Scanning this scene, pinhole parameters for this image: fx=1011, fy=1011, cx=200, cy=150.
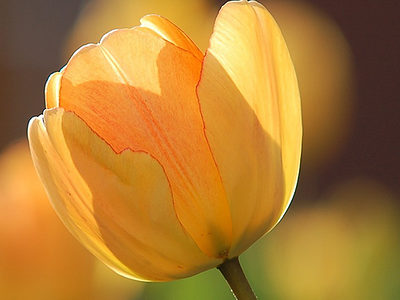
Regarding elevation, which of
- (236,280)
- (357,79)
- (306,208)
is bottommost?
(357,79)

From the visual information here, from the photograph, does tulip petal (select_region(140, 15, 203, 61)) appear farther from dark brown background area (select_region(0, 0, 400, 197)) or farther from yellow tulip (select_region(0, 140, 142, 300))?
dark brown background area (select_region(0, 0, 400, 197))

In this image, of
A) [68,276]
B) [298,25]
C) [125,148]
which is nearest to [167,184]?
[125,148]

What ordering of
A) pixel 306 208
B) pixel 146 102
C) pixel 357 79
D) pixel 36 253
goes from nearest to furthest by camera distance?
1. pixel 146 102
2. pixel 36 253
3. pixel 306 208
4. pixel 357 79

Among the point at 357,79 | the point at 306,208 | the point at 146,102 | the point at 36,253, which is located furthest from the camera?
the point at 357,79

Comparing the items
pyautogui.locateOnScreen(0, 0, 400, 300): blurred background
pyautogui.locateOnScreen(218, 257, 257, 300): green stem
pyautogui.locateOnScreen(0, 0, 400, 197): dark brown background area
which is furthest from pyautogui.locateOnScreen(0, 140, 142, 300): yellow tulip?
pyautogui.locateOnScreen(0, 0, 400, 197): dark brown background area

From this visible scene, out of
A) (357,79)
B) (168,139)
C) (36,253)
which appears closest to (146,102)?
(168,139)

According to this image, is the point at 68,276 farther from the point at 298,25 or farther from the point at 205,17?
the point at 298,25

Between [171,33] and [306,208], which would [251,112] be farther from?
[306,208]
